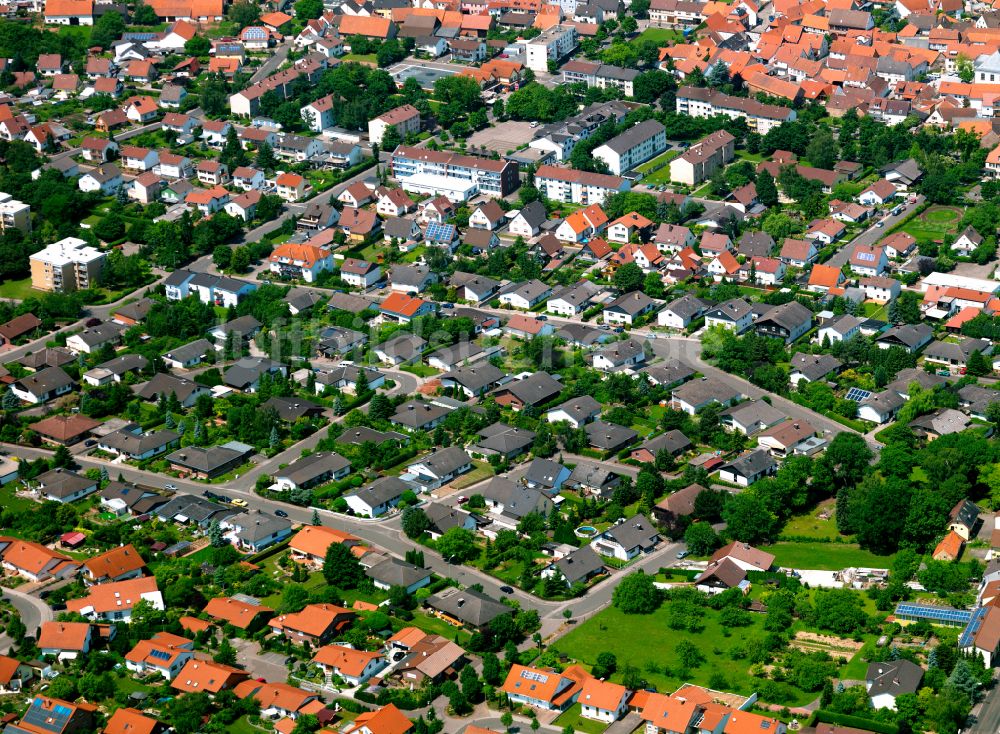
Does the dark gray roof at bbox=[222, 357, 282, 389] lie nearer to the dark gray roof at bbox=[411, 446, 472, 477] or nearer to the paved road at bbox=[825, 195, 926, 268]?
the dark gray roof at bbox=[411, 446, 472, 477]

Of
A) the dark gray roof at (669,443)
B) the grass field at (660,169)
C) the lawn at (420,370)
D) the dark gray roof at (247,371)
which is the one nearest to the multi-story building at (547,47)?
the grass field at (660,169)

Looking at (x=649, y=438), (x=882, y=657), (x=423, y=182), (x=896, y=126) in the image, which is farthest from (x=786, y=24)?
(x=882, y=657)

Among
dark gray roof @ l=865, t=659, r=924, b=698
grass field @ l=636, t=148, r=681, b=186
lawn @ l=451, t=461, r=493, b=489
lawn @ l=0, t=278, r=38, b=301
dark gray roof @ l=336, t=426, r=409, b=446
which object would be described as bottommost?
lawn @ l=0, t=278, r=38, b=301

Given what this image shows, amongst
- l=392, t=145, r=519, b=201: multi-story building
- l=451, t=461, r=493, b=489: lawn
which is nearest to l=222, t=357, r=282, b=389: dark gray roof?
l=451, t=461, r=493, b=489: lawn

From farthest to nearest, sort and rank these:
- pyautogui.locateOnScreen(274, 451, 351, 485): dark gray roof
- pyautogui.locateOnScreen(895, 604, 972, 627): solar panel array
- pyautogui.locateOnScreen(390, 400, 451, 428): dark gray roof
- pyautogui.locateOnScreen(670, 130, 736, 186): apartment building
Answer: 1. pyautogui.locateOnScreen(670, 130, 736, 186): apartment building
2. pyautogui.locateOnScreen(390, 400, 451, 428): dark gray roof
3. pyautogui.locateOnScreen(274, 451, 351, 485): dark gray roof
4. pyautogui.locateOnScreen(895, 604, 972, 627): solar panel array

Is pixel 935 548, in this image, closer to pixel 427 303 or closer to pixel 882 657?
pixel 882 657

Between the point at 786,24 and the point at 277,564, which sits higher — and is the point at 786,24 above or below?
above
